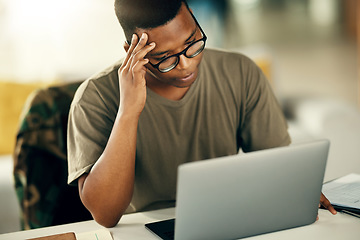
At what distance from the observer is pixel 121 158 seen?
1012 millimetres

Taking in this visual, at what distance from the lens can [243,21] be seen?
404 cm

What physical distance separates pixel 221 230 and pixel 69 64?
2.36 meters

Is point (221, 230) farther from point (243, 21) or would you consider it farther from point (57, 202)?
point (243, 21)

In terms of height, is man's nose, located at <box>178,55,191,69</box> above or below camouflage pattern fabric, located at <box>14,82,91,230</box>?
above

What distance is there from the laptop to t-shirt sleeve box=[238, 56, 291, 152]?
391 millimetres

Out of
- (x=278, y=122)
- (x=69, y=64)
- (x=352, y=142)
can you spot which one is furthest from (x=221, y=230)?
(x=69, y=64)

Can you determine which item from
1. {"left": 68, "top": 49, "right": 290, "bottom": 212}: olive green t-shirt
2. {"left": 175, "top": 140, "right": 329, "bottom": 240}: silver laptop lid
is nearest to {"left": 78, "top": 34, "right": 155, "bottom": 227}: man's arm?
{"left": 68, "top": 49, "right": 290, "bottom": 212}: olive green t-shirt

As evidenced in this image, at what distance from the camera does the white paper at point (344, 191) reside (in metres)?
0.98

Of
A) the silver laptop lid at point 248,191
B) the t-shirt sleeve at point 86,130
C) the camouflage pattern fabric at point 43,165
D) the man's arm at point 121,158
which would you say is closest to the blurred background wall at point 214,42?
the camouflage pattern fabric at point 43,165

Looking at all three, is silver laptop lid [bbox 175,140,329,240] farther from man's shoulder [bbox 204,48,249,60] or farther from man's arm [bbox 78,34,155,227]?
man's shoulder [bbox 204,48,249,60]

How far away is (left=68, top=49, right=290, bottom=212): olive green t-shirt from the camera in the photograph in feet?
3.76

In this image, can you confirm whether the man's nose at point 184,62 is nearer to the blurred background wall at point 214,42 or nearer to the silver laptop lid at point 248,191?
the silver laptop lid at point 248,191

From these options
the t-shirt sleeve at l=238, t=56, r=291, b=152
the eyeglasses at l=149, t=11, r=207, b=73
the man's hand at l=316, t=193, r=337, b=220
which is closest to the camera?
the man's hand at l=316, t=193, r=337, b=220

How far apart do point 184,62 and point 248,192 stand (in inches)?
15.8
